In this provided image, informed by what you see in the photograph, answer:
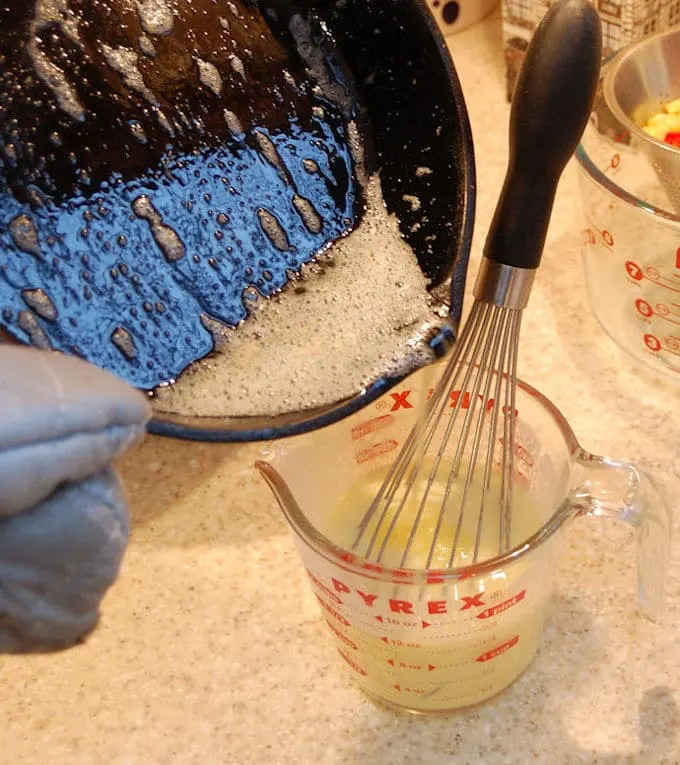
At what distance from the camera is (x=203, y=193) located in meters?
0.45

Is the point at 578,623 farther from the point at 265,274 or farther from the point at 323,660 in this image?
the point at 265,274

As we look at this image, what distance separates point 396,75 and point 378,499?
219 mm

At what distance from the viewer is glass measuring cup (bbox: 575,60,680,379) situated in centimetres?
55

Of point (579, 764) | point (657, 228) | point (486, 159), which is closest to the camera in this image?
point (579, 764)

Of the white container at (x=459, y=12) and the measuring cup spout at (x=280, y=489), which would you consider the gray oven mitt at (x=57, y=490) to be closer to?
the measuring cup spout at (x=280, y=489)

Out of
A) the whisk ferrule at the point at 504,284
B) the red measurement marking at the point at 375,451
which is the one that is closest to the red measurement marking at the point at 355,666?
the red measurement marking at the point at 375,451

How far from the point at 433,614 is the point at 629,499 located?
0.11 metres

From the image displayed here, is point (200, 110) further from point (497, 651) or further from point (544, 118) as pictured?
point (497, 651)

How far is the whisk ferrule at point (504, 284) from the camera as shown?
35 centimetres

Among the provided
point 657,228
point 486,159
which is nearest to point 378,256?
point 657,228

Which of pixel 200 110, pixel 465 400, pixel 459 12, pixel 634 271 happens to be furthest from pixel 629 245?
pixel 459 12

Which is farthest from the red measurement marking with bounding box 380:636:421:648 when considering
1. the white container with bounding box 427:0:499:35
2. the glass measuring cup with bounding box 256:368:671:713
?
the white container with bounding box 427:0:499:35

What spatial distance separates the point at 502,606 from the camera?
408 millimetres

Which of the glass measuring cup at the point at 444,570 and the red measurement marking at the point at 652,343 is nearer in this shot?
the glass measuring cup at the point at 444,570
